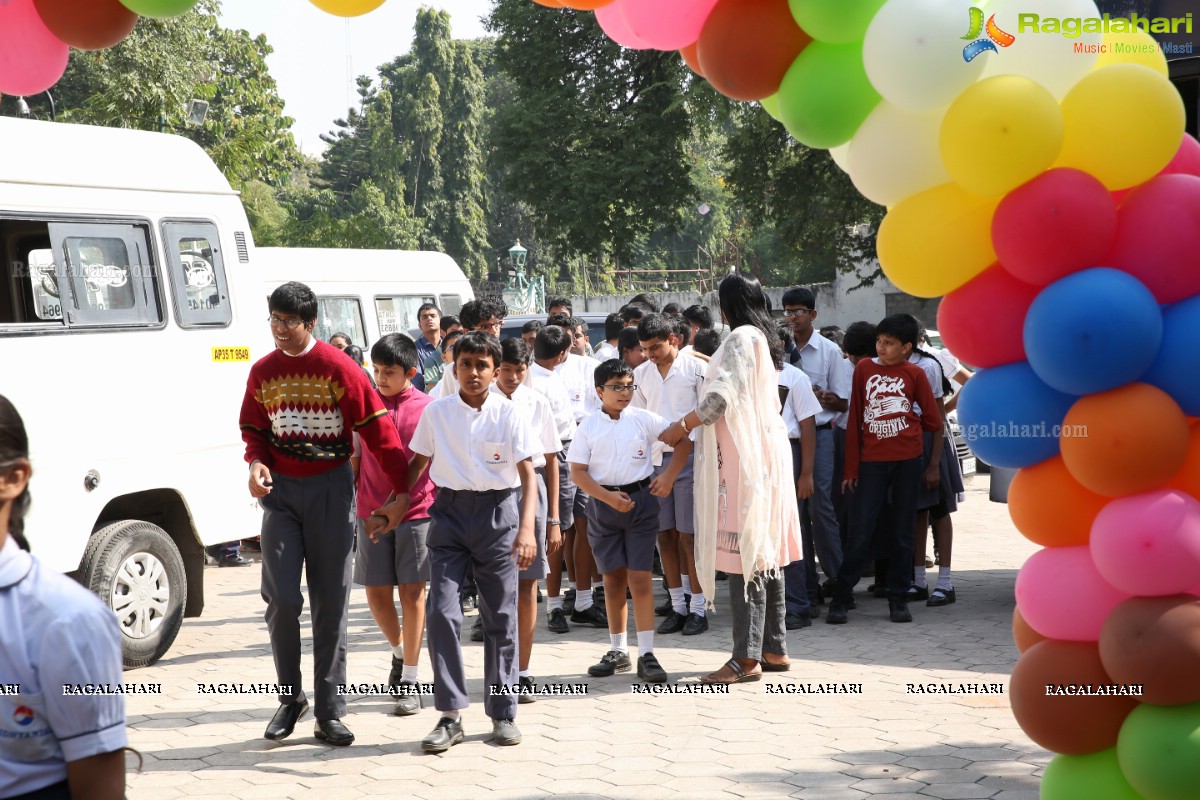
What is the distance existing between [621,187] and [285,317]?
24.8 metres

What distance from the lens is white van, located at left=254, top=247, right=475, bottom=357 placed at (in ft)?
45.3

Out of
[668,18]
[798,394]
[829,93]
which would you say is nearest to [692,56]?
[668,18]

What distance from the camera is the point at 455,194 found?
180ft

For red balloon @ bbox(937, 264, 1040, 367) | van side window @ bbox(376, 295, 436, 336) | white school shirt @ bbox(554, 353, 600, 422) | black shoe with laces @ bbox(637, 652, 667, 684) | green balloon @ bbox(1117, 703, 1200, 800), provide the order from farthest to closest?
van side window @ bbox(376, 295, 436, 336) → white school shirt @ bbox(554, 353, 600, 422) → black shoe with laces @ bbox(637, 652, 667, 684) → red balloon @ bbox(937, 264, 1040, 367) → green balloon @ bbox(1117, 703, 1200, 800)

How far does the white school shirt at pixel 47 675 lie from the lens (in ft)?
6.68

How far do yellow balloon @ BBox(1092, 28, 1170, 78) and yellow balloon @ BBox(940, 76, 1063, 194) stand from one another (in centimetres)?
27

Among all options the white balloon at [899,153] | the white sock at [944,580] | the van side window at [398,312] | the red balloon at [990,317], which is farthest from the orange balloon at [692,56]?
the van side window at [398,312]

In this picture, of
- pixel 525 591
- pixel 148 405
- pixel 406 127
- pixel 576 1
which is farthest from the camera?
pixel 406 127

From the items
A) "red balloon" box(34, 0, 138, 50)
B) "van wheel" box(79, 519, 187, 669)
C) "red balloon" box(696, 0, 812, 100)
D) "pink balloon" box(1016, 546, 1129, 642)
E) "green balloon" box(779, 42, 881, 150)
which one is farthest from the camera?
"van wheel" box(79, 519, 187, 669)

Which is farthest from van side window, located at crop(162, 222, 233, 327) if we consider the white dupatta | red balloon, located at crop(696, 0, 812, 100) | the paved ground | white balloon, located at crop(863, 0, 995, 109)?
white balloon, located at crop(863, 0, 995, 109)

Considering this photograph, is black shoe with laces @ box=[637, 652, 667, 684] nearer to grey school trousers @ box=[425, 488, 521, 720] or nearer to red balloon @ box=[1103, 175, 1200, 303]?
grey school trousers @ box=[425, 488, 521, 720]

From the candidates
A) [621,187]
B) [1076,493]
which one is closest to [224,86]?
[621,187]

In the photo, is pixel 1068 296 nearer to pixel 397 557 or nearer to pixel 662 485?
pixel 662 485

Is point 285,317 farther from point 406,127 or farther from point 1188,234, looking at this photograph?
point 406,127
